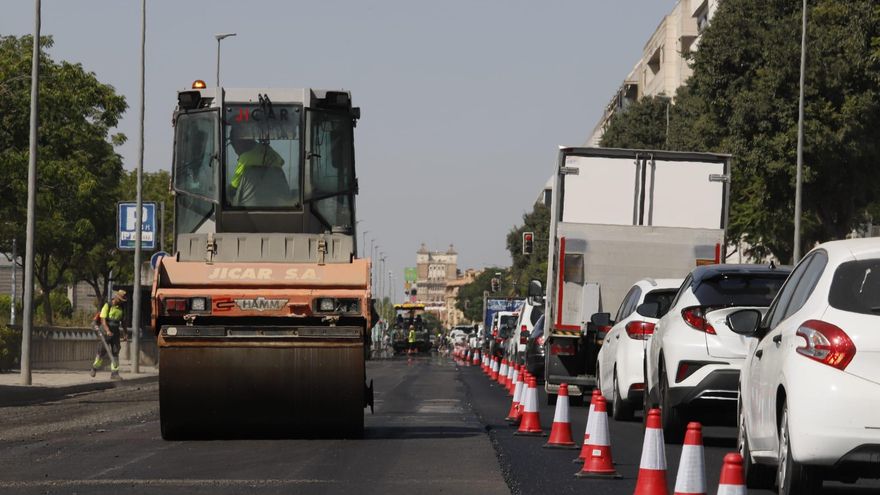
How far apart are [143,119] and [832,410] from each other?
109 ft

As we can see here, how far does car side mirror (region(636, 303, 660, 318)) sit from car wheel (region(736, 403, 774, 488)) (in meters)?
6.87

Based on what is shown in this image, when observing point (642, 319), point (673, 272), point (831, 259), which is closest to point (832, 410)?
point (831, 259)

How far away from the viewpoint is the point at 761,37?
45.1m

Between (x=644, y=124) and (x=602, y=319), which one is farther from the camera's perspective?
(x=644, y=124)

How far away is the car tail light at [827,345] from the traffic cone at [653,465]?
0.92m

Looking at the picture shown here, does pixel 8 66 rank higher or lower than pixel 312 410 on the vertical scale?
higher

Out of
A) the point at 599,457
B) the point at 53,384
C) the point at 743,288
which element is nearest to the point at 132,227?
the point at 53,384

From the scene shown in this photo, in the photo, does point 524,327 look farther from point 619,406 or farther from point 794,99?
point 619,406

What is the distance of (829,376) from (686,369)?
20.7ft

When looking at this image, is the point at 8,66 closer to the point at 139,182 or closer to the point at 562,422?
the point at 139,182

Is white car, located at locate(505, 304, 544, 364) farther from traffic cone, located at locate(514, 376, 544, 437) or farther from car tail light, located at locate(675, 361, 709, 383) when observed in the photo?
car tail light, located at locate(675, 361, 709, 383)

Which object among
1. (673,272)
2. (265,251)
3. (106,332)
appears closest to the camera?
(265,251)

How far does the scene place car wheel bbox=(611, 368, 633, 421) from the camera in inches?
787

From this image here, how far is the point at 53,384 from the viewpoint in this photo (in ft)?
103
